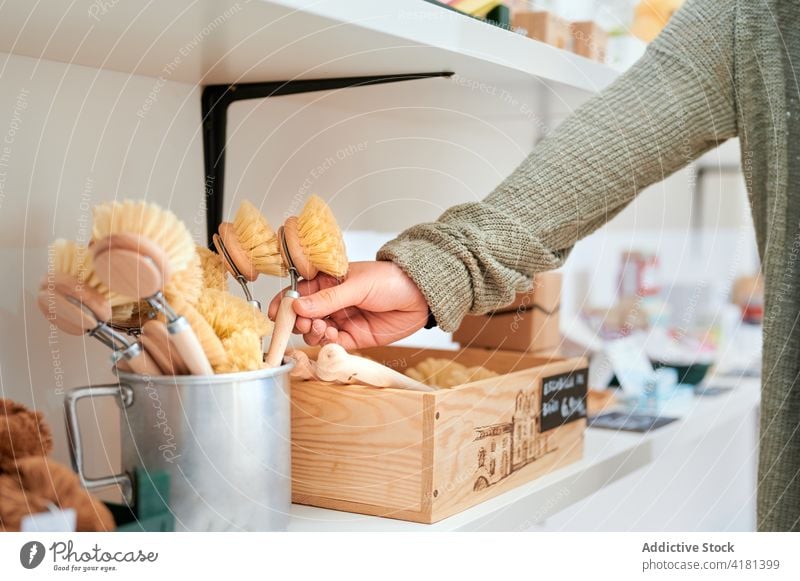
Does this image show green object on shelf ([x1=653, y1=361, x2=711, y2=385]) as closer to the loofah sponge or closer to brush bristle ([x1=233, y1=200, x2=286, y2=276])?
the loofah sponge

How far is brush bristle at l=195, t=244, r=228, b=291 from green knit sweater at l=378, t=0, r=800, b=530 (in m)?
0.13

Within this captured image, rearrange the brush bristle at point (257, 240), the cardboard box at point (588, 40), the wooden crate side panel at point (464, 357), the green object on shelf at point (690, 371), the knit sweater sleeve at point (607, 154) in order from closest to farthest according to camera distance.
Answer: the brush bristle at point (257, 240), the knit sweater sleeve at point (607, 154), the wooden crate side panel at point (464, 357), the cardboard box at point (588, 40), the green object on shelf at point (690, 371)

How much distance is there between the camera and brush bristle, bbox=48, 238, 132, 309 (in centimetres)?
37

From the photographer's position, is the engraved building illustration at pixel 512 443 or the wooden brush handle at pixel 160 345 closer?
the wooden brush handle at pixel 160 345

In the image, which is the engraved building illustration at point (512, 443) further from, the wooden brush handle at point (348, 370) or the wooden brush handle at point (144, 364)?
the wooden brush handle at point (144, 364)

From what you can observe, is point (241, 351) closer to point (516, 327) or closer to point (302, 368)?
point (302, 368)

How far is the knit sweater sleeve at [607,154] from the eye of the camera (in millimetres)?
563

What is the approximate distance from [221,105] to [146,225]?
265 mm

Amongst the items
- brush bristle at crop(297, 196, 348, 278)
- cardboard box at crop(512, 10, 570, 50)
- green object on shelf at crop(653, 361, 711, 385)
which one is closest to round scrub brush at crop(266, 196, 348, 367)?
brush bristle at crop(297, 196, 348, 278)

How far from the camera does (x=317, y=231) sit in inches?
18.2

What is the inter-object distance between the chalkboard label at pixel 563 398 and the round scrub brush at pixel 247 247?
0.27m

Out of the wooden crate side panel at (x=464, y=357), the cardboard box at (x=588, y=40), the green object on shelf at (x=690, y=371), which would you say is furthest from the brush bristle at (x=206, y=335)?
the green object on shelf at (x=690, y=371)

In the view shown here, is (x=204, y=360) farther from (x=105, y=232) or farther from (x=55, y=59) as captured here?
(x=55, y=59)

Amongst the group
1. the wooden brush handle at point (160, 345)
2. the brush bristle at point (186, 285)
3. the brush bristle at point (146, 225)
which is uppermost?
the brush bristle at point (146, 225)
